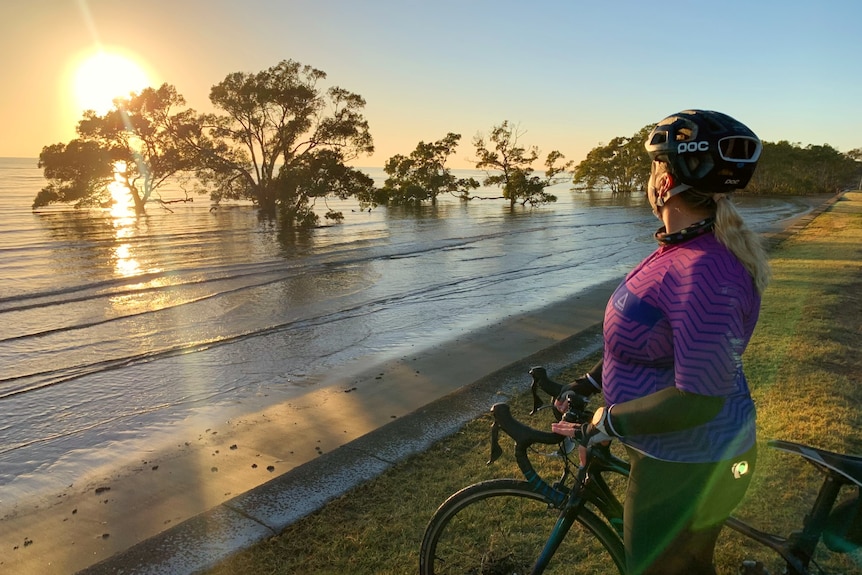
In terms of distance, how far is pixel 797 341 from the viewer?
6.93 metres

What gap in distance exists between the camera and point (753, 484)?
3814 mm

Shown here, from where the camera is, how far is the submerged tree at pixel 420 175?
57.9 meters

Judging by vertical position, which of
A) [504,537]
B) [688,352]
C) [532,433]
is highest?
[688,352]

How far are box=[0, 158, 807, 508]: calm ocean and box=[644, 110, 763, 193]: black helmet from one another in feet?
17.4

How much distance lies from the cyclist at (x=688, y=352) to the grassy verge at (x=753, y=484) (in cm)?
167

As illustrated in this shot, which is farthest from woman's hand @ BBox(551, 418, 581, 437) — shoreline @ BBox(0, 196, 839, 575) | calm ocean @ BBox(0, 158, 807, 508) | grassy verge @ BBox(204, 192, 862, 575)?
calm ocean @ BBox(0, 158, 807, 508)

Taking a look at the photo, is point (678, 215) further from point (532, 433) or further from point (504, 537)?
point (504, 537)

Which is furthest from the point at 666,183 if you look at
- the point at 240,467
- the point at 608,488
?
the point at 240,467

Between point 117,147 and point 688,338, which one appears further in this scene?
point 117,147

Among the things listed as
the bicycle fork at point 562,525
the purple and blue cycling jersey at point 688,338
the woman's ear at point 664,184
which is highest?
the woman's ear at point 664,184

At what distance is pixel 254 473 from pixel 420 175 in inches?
2224

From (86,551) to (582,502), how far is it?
3.19m

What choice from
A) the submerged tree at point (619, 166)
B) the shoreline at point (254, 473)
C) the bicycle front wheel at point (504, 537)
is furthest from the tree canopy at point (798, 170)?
the bicycle front wheel at point (504, 537)

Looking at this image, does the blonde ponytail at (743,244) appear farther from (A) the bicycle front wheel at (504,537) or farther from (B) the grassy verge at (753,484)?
(B) the grassy verge at (753,484)
